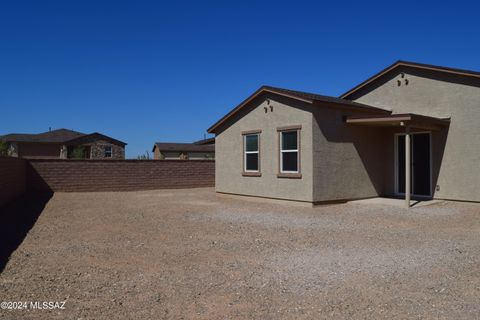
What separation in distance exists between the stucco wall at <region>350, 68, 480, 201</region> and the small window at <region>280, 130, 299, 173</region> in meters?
4.60

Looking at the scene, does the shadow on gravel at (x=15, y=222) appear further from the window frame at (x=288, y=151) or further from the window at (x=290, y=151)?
the window at (x=290, y=151)

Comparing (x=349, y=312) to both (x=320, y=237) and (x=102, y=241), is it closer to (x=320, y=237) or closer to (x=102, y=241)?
(x=320, y=237)

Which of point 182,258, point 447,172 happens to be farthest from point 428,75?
point 182,258

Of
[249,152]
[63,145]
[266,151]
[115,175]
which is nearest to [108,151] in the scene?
[63,145]

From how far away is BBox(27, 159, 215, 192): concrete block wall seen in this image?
2056cm

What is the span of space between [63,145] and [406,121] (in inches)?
1631

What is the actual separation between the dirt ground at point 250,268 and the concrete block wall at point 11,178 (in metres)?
3.35

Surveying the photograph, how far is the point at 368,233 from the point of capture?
9305 millimetres

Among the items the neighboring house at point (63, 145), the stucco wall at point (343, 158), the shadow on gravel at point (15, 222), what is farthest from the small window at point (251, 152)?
the neighboring house at point (63, 145)

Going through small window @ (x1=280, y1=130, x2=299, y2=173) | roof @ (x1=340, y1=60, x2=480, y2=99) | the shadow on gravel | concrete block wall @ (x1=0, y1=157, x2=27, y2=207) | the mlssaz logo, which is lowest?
the mlssaz logo

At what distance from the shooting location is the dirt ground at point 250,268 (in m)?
4.70

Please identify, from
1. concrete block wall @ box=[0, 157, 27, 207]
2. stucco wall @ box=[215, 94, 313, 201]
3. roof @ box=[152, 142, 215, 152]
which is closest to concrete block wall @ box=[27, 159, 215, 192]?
concrete block wall @ box=[0, 157, 27, 207]

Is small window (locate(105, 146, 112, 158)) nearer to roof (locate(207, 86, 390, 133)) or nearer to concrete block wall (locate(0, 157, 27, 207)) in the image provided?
concrete block wall (locate(0, 157, 27, 207))

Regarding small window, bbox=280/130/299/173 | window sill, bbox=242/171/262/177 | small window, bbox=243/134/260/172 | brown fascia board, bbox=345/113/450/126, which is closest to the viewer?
brown fascia board, bbox=345/113/450/126
